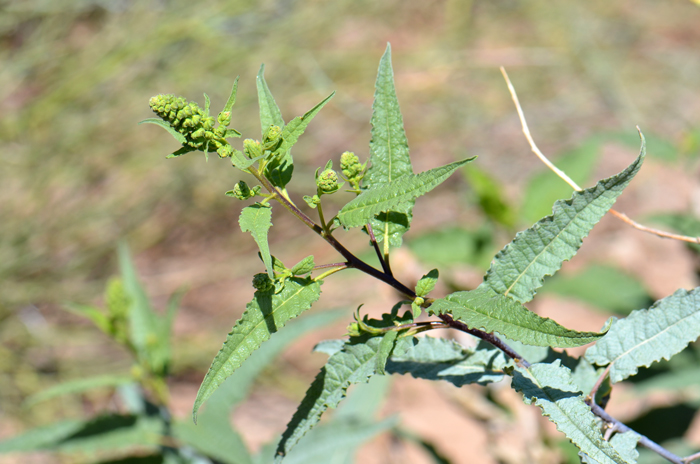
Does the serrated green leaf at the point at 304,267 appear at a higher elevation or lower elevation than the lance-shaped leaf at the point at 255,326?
higher

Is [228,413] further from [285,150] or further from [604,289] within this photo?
[604,289]

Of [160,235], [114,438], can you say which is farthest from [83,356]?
[114,438]

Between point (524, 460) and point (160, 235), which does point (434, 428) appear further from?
point (160, 235)

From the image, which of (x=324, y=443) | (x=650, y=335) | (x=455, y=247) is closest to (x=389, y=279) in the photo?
(x=650, y=335)

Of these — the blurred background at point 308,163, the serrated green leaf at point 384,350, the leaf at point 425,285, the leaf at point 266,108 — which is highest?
the leaf at point 266,108

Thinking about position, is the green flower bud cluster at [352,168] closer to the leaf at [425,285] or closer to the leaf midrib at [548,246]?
the leaf at [425,285]

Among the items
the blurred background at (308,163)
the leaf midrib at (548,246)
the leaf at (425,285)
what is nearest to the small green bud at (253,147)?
the leaf at (425,285)

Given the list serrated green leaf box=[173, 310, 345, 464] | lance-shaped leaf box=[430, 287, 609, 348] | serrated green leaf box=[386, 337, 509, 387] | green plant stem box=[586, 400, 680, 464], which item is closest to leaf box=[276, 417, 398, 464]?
serrated green leaf box=[173, 310, 345, 464]
